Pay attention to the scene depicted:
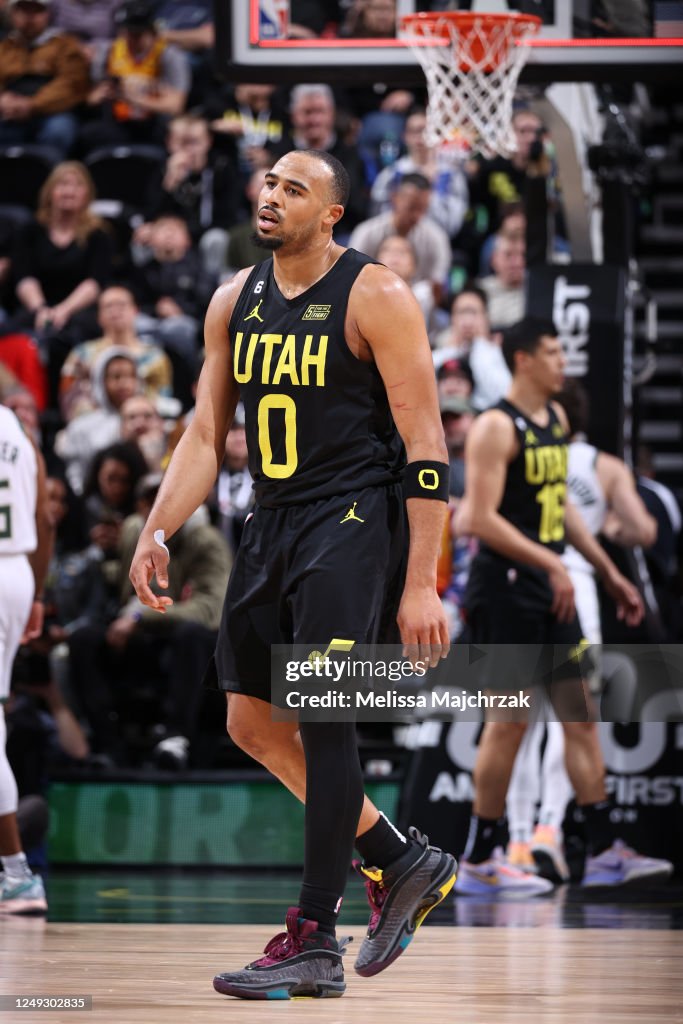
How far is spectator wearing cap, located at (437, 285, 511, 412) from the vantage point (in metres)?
10.9

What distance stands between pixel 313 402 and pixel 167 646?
5.25 meters

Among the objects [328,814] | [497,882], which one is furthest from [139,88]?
[328,814]

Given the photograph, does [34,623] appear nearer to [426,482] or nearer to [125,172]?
[426,482]

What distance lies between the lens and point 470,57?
812 centimetres

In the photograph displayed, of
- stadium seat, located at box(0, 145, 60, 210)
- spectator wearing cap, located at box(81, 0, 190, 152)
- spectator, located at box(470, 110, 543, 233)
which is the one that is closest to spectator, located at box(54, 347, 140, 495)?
stadium seat, located at box(0, 145, 60, 210)

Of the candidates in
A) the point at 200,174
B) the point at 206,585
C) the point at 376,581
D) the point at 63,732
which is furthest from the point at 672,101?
the point at 376,581

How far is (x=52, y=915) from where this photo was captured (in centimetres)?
646

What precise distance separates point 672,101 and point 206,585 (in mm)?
6580

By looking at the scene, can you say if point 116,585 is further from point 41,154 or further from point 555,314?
point 41,154

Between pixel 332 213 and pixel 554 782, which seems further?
pixel 554 782

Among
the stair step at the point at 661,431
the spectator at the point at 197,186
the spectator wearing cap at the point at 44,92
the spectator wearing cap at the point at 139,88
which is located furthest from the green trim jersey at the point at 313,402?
→ the spectator wearing cap at the point at 44,92

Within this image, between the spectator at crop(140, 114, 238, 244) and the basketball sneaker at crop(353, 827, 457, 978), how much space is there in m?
9.26

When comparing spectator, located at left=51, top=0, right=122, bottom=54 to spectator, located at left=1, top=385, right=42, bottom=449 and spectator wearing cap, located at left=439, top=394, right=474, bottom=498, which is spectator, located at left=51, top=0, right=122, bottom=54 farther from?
spectator wearing cap, located at left=439, top=394, right=474, bottom=498

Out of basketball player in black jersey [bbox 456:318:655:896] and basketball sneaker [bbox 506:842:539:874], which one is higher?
basketball player in black jersey [bbox 456:318:655:896]
